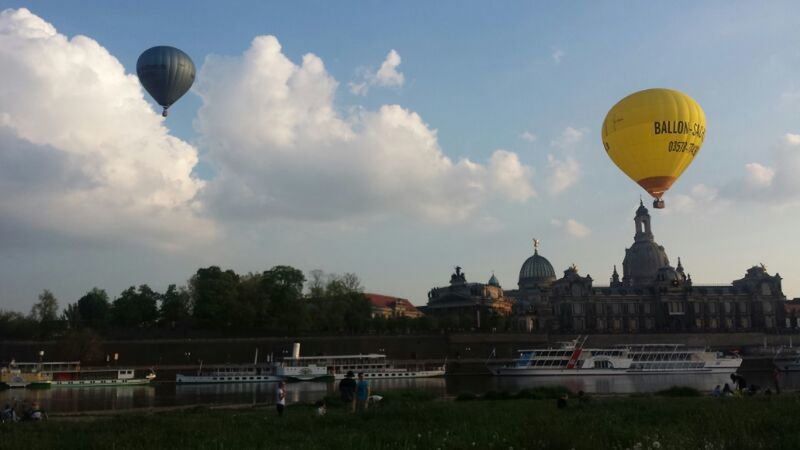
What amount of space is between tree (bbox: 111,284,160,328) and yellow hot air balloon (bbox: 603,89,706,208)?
79.9 m

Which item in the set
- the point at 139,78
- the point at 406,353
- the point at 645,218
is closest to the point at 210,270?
the point at 406,353

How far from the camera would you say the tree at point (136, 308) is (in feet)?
331

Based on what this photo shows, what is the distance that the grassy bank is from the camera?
13.8 metres

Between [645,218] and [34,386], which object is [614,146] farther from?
[645,218]

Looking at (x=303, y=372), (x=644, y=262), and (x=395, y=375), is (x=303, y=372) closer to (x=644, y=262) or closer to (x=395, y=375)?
(x=395, y=375)

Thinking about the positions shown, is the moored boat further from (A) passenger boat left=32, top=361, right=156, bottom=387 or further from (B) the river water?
(A) passenger boat left=32, top=361, right=156, bottom=387

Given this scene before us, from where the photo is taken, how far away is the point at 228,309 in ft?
318

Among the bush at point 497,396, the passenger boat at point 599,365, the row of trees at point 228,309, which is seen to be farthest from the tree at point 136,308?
the bush at point 497,396

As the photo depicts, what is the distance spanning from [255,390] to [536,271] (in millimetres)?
123709

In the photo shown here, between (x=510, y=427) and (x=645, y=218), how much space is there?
5668 inches

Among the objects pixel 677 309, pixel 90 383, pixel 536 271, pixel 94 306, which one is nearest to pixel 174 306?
pixel 94 306

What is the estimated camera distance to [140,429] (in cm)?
1872

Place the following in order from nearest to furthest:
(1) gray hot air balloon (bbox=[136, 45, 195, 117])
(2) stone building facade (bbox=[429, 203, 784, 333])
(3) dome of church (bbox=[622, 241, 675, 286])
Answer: (1) gray hot air balloon (bbox=[136, 45, 195, 117]) → (2) stone building facade (bbox=[429, 203, 784, 333]) → (3) dome of church (bbox=[622, 241, 675, 286])

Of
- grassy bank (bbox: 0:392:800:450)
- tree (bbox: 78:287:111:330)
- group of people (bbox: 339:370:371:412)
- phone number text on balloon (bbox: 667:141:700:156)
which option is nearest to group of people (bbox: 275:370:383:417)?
group of people (bbox: 339:370:371:412)
